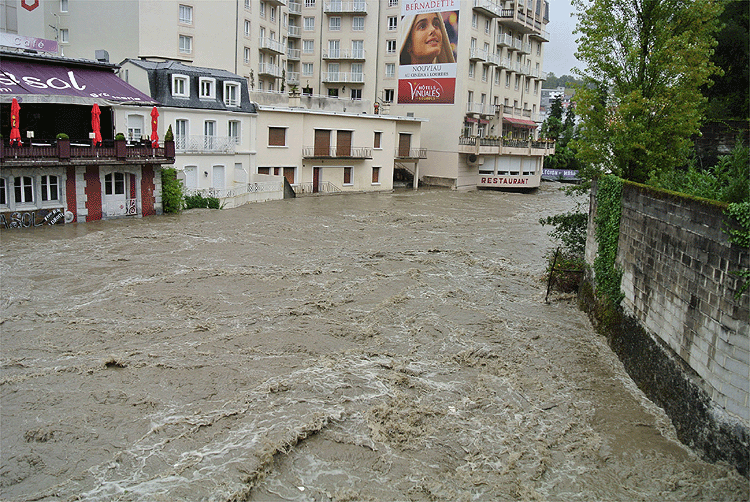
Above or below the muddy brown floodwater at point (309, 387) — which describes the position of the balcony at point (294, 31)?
above

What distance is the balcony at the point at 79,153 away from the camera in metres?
26.2

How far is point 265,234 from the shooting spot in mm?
28641

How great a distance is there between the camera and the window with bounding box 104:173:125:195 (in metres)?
30.1

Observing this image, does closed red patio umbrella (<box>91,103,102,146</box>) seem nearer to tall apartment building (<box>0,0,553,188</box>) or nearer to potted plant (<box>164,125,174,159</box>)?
potted plant (<box>164,125,174,159</box>)

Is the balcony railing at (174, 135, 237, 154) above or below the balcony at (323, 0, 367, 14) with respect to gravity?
below

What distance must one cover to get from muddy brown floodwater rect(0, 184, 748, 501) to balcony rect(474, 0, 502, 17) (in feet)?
113

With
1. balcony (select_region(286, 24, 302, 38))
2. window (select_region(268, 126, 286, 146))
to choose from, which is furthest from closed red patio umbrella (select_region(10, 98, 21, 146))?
balcony (select_region(286, 24, 302, 38))

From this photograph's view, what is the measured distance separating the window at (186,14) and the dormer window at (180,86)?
40.4 ft

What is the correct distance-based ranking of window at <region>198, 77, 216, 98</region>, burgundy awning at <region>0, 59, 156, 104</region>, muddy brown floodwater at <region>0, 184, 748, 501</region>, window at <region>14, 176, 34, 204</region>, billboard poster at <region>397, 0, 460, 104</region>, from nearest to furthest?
muddy brown floodwater at <region>0, 184, 748, 501</region> → window at <region>14, 176, 34, 204</region> → burgundy awning at <region>0, 59, 156, 104</region> → window at <region>198, 77, 216, 98</region> → billboard poster at <region>397, 0, 460, 104</region>

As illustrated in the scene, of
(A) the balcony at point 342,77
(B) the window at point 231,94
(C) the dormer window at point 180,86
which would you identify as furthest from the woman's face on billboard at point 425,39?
(C) the dormer window at point 180,86

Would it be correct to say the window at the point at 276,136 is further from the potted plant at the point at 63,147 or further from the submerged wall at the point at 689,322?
the submerged wall at the point at 689,322

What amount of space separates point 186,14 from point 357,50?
16287mm

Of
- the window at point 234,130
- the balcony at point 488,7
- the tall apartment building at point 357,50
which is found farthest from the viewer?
the balcony at point 488,7

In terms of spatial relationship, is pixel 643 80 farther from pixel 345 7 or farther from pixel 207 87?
pixel 345 7
